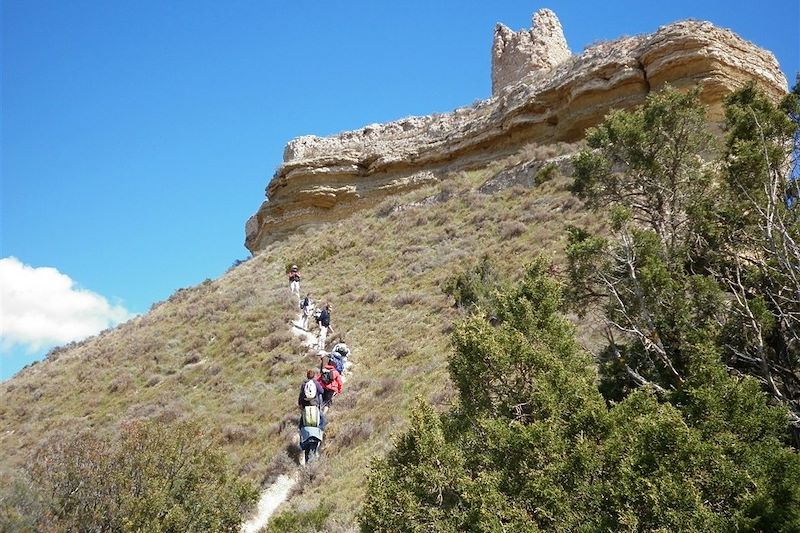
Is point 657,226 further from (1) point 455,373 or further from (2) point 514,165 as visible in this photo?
(2) point 514,165

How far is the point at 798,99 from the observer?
29.1 ft

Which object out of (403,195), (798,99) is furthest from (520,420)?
(403,195)

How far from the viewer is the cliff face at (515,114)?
75.3 ft

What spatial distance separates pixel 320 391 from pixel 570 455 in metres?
7.65

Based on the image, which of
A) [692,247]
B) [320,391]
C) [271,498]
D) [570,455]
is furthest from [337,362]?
[570,455]

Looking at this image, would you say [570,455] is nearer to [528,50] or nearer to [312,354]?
[312,354]

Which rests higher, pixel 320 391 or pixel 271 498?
pixel 320 391

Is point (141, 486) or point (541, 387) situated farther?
point (141, 486)

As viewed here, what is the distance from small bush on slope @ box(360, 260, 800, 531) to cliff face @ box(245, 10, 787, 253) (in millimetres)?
17737

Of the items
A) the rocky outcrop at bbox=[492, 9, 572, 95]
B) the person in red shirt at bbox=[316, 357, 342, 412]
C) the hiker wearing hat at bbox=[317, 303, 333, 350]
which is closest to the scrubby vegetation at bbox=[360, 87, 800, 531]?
the person in red shirt at bbox=[316, 357, 342, 412]

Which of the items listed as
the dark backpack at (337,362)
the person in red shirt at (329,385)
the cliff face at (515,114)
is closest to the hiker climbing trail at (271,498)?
the person in red shirt at (329,385)

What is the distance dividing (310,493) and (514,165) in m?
20.5

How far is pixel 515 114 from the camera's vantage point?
2938 cm

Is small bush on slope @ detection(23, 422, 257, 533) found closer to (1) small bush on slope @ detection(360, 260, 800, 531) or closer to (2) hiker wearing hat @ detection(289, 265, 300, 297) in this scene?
(1) small bush on slope @ detection(360, 260, 800, 531)
